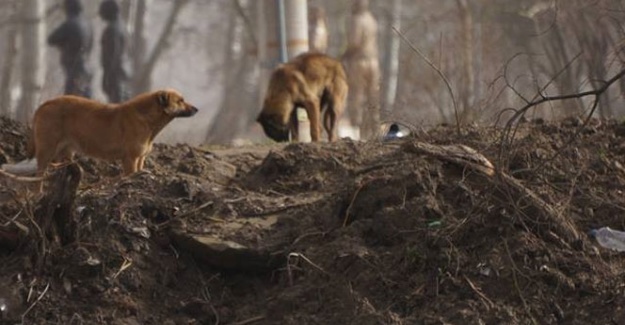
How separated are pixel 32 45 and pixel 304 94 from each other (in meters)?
14.2

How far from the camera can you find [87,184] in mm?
12828

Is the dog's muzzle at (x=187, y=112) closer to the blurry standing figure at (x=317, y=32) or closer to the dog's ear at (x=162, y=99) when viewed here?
the dog's ear at (x=162, y=99)

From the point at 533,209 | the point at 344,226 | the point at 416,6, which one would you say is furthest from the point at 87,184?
the point at 416,6

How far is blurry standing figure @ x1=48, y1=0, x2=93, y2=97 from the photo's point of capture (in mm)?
21312

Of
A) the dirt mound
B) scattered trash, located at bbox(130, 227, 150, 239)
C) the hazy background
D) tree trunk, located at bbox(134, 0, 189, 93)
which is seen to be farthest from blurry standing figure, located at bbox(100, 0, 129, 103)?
scattered trash, located at bbox(130, 227, 150, 239)

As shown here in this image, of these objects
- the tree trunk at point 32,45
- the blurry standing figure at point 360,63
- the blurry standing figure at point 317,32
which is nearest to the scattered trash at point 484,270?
the blurry standing figure at point 360,63

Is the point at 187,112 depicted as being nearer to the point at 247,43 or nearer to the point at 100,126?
the point at 100,126

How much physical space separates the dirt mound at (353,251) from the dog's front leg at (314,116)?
5584mm

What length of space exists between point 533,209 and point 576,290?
658 millimetres

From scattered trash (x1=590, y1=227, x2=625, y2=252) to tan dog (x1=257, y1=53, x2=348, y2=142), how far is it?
735 cm

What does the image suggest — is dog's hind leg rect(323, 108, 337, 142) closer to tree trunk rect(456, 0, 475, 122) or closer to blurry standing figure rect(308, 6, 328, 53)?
tree trunk rect(456, 0, 475, 122)

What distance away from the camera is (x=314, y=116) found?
57.6 ft

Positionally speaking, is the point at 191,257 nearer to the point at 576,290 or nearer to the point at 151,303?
the point at 151,303

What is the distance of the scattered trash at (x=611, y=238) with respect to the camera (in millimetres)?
10461
